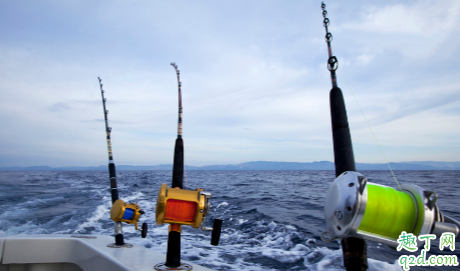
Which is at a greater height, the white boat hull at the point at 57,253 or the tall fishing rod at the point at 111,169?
the tall fishing rod at the point at 111,169

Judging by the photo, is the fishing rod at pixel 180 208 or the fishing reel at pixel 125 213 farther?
the fishing reel at pixel 125 213

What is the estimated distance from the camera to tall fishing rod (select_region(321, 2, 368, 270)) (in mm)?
1210

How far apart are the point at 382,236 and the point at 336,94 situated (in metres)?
0.87

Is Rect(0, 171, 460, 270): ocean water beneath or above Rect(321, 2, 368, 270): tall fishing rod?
beneath

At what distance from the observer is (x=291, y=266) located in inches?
151

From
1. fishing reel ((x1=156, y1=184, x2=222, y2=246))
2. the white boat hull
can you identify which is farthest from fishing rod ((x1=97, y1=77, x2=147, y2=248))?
fishing reel ((x1=156, y1=184, x2=222, y2=246))

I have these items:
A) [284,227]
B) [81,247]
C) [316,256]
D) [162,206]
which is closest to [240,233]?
[284,227]

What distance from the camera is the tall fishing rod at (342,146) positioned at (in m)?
1.21

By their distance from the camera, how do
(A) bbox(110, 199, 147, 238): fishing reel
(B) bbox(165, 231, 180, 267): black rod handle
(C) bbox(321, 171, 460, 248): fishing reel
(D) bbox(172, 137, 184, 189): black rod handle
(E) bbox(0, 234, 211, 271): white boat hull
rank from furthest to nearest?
(E) bbox(0, 234, 211, 271): white boat hull, (A) bbox(110, 199, 147, 238): fishing reel, (D) bbox(172, 137, 184, 189): black rod handle, (B) bbox(165, 231, 180, 267): black rod handle, (C) bbox(321, 171, 460, 248): fishing reel

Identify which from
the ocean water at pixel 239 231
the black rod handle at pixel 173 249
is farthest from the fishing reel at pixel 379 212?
the ocean water at pixel 239 231

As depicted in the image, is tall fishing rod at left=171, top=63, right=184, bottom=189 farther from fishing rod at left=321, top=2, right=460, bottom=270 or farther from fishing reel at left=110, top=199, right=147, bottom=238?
fishing rod at left=321, top=2, right=460, bottom=270

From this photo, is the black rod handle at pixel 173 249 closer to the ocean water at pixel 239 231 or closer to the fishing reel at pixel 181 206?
the fishing reel at pixel 181 206

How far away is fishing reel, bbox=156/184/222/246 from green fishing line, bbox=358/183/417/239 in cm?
96

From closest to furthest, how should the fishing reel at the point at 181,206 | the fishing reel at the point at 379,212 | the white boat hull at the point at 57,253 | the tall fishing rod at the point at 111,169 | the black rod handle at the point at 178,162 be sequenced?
the fishing reel at the point at 379,212, the fishing reel at the point at 181,206, the black rod handle at the point at 178,162, the white boat hull at the point at 57,253, the tall fishing rod at the point at 111,169
